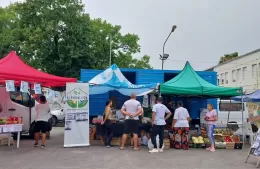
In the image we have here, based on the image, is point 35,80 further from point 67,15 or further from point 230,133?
point 67,15

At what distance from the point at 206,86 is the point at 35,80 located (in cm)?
604

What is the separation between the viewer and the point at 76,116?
11320 millimetres

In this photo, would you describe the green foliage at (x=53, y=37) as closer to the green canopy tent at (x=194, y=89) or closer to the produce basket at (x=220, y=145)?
the green canopy tent at (x=194, y=89)

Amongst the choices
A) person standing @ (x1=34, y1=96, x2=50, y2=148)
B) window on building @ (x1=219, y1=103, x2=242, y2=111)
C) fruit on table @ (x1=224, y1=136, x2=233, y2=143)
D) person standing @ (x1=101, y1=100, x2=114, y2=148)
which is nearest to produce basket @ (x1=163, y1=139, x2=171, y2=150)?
person standing @ (x1=101, y1=100, x2=114, y2=148)

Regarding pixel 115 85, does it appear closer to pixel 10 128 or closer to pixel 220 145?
pixel 10 128

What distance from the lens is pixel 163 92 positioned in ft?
38.0

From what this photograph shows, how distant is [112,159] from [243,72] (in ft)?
102

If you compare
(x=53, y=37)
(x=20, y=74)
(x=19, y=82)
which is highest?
(x=53, y=37)

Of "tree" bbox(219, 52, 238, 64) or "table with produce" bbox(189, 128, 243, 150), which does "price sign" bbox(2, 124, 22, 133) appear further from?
"tree" bbox(219, 52, 238, 64)

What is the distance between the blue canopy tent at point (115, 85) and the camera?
39.6 ft

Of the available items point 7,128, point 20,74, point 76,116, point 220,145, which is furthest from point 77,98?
point 220,145

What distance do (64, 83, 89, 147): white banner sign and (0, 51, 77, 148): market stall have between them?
1.62 feet

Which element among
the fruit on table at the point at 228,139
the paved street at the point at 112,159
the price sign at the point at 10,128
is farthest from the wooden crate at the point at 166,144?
the price sign at the point at 10,128

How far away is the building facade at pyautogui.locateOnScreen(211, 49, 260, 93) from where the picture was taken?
3375cm
